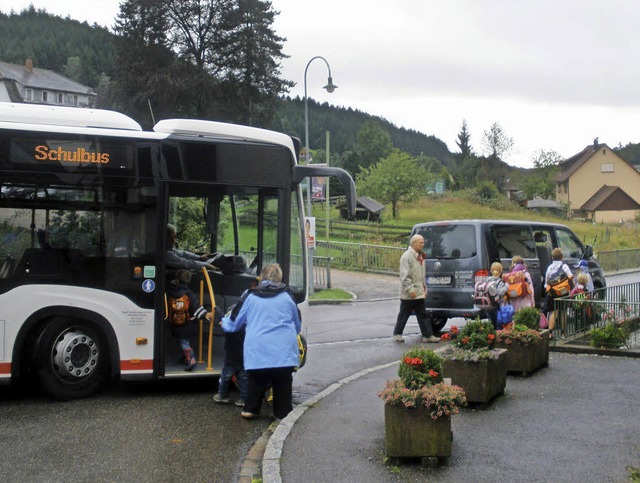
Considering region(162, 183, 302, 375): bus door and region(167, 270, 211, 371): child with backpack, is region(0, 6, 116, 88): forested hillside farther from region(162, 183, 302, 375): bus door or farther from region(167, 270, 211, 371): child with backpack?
region(167, 270, 211, 371): child with backpack

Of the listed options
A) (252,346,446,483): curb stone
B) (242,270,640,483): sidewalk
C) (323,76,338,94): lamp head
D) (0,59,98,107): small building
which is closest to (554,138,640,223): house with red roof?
(0,59,98,107): small building

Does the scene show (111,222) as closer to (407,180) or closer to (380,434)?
(380,434)

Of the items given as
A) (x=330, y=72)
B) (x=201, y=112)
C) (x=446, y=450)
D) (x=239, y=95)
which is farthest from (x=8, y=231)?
(x=239, y=95)

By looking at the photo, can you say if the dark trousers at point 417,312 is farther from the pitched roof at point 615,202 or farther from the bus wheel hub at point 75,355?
the pitched roof at point 615,202

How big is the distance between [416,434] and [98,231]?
4.64 metres

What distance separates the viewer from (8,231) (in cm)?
883

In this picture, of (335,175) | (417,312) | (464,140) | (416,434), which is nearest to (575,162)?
A: (464,140)

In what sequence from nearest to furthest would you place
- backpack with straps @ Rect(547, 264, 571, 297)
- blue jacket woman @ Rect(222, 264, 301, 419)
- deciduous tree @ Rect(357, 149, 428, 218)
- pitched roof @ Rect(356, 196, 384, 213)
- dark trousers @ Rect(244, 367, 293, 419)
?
blue jacket woman @ Rect(222, 264, 301, 419) → dark trousers @ Rect(244, 367, 293, 419) → backpack with straps @ Rect(547, 264, 571, 297) → deciduous tree @ Rect(357, 149, 428, 218) → pitched roof @ Rect(356, 196, 384, 213)

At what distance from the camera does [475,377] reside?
8.07 m

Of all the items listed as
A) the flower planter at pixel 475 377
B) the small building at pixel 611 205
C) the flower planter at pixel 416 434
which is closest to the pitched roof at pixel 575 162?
the small building at pixel 611 205

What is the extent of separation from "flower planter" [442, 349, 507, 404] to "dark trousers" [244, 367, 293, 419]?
5.45 ft

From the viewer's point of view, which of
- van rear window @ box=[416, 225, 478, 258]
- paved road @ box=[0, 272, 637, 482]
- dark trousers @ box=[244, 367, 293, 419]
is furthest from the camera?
van rear window @ box=[416, 225, 478, 258]

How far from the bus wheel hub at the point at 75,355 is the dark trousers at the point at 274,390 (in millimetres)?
2101

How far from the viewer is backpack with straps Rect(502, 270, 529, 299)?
43.2ft
